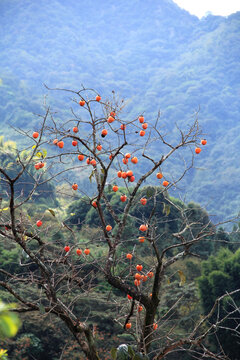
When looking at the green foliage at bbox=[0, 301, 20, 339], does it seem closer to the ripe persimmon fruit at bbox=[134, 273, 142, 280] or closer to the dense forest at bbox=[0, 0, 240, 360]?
the ripe persimmon fruit at bbox=[134, 273, 142, 280]

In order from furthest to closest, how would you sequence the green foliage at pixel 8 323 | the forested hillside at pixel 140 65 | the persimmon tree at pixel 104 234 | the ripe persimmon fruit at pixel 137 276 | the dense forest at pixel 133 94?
1. the forested hillside at pixel 140 65
2. the dense forest at pixel 133 94
3. the ripe persimmon fruit at pixel 137 276
4. the persimmon tree at pixel 104 234
5. the green foliage at pixel 8 323

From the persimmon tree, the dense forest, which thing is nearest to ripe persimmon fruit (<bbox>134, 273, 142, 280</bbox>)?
the persimmon tree

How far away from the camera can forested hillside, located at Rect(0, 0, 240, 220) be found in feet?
157

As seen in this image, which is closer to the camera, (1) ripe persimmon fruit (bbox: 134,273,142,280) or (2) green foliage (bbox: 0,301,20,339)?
(2) green foliage (bbox: 0,301,20,339)

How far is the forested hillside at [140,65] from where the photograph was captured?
4791 centimetres

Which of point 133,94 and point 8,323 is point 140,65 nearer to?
point 133,94

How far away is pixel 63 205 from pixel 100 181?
19.4 metres

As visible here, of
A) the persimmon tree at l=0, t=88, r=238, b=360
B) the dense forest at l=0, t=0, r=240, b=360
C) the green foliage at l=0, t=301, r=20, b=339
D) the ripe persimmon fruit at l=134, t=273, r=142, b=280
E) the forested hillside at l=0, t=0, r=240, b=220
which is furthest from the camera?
the forested hillside at l=0, t=0, r=240, b=220

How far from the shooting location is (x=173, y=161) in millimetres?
44844

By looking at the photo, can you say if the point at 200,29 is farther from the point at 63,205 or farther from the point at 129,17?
the point at 63,205

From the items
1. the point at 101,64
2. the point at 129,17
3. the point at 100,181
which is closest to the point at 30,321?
the point at 100,181

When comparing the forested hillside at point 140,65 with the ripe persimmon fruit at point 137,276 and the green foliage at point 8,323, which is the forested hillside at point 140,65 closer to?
the ripe persimmon fruit at point 137,276

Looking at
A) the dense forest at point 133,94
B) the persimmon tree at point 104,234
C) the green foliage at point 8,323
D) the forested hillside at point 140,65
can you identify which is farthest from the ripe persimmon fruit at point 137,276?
the forested hillside at point 140,65

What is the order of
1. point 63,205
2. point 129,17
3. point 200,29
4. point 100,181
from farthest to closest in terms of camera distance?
1. point 129,17
2. point 200,29
3. point 63,205
4. point 100,181
